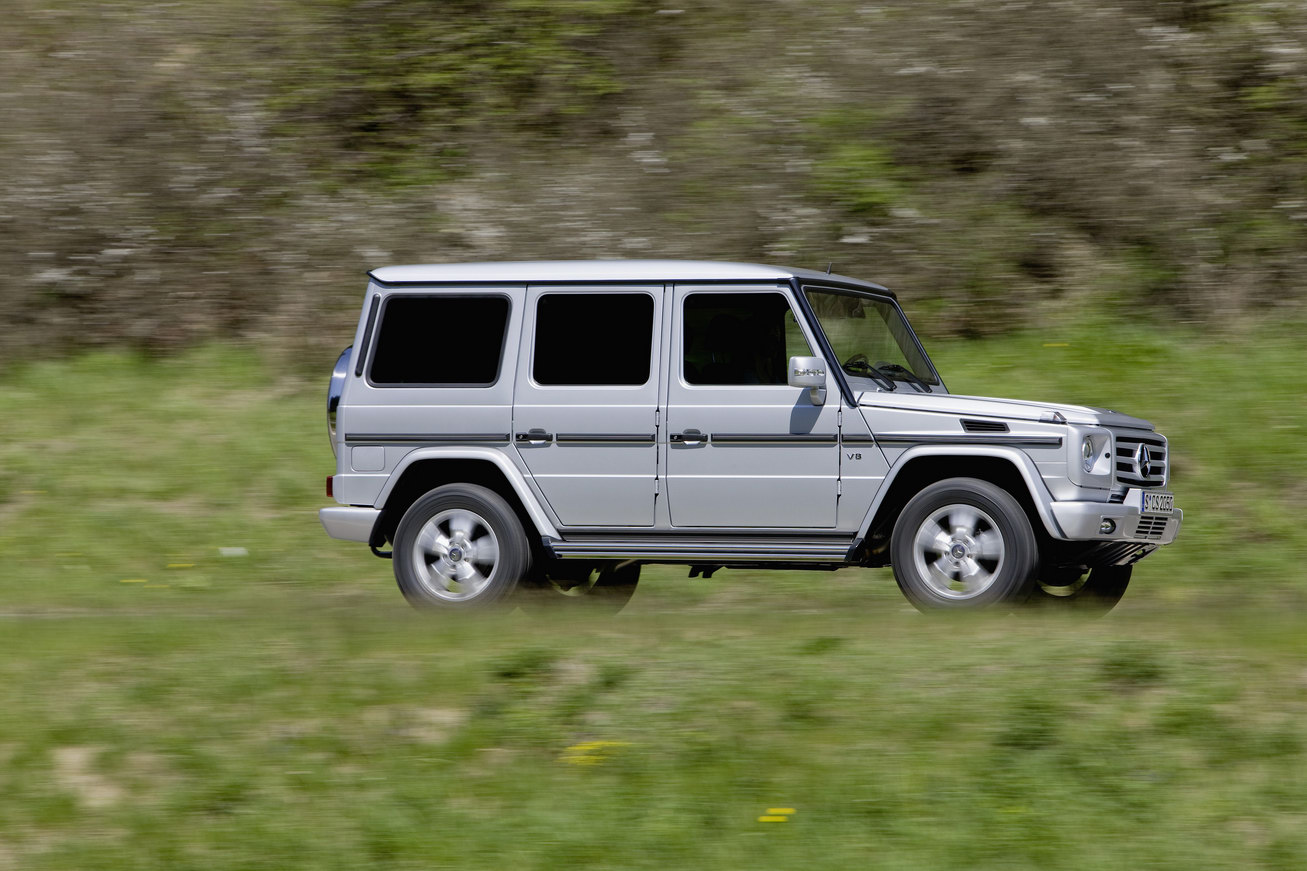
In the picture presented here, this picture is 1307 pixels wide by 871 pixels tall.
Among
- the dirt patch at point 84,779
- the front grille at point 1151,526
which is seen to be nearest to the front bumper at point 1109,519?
the front grille at point 1151,526

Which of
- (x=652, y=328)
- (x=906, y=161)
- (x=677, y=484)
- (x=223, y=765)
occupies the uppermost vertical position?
(x=906, y=161)

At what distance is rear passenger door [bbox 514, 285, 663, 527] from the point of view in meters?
8.34

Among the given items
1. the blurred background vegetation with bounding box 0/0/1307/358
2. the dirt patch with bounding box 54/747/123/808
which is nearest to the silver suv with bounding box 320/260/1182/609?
the dirt patch with bounding box 54/747/123/808

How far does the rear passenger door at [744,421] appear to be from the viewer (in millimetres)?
8117

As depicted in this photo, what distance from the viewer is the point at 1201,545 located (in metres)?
10.7

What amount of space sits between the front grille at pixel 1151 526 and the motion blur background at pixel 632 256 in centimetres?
46

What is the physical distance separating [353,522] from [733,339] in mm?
2289

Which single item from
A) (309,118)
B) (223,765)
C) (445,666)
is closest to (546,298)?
(445,666)

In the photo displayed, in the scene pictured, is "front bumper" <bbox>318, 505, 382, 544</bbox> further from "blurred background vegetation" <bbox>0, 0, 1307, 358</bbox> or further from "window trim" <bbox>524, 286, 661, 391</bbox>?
"blurred background vegetation" <bbox>0, 0, 1307, 358</bbox>

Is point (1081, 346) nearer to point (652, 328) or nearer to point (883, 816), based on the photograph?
point (652, 328)

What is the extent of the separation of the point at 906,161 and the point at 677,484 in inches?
305

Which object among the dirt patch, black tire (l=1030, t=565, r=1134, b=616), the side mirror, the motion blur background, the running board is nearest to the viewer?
the motion blur background

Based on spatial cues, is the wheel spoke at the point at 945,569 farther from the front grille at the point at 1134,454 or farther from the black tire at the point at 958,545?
the front grille at the point at 1134,454

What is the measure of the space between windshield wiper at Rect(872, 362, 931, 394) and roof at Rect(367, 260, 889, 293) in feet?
1.69
